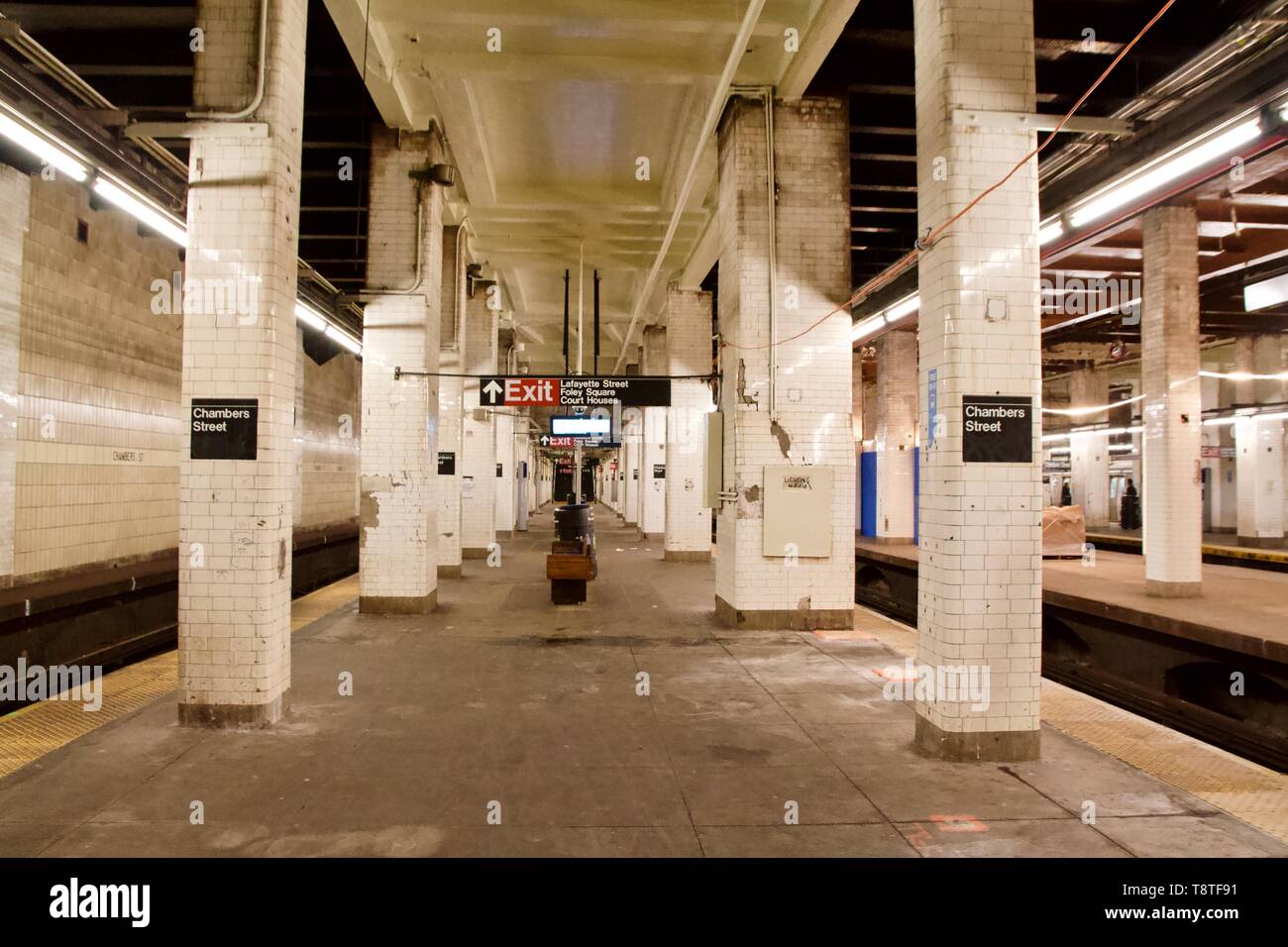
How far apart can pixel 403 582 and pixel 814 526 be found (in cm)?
557

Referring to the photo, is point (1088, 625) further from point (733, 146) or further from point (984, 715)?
point (733, 146)

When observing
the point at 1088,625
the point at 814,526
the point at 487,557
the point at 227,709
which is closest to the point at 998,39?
the point at 814,526

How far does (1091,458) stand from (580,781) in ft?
87.2

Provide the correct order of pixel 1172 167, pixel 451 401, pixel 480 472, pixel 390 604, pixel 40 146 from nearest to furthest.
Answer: pixel 40 146 < pixel 1172 167 < pixel 390 604 < pixel 451 401 < pixel 480 472

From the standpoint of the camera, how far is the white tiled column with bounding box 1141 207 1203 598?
10.4 meters

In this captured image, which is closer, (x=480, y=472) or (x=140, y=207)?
(x=140, y=207)

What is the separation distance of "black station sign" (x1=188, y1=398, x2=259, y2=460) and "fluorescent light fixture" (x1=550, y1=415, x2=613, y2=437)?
750 centimetres

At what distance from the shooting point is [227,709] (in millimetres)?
5141

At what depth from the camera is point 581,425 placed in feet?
41.3

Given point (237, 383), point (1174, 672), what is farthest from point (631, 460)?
point (237, 383)

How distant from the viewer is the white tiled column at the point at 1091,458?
24.0 meters

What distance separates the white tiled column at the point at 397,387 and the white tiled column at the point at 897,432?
13533 millimetres

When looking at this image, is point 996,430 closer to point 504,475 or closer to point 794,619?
point 794,619
